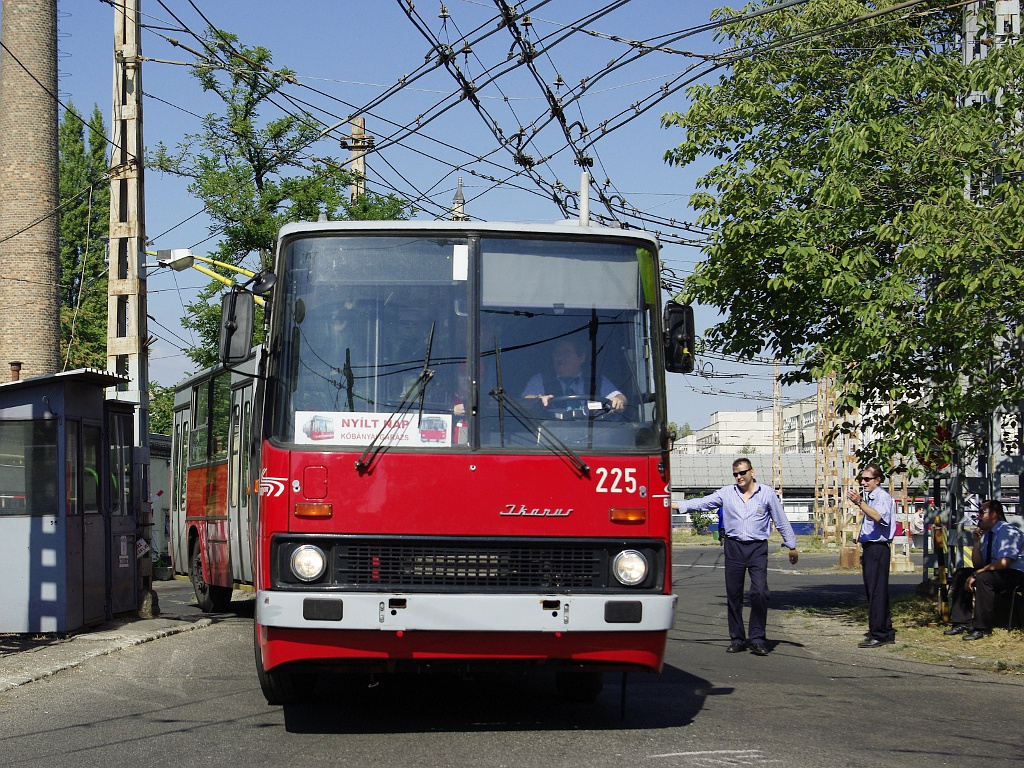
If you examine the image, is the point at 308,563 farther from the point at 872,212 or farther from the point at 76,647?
the point at 872,212

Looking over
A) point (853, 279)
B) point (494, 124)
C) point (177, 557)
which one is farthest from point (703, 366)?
point (177, 557)

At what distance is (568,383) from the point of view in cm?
784

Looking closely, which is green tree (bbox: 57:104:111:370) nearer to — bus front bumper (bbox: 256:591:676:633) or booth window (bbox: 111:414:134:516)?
booth window (bbox: 111:414:134:516)

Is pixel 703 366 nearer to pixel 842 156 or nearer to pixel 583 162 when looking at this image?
pixel 842 156

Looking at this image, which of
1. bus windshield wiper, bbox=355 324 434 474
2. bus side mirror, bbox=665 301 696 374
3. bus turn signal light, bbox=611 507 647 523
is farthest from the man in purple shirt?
bus windshield wiper, bbox=355 324 434 474

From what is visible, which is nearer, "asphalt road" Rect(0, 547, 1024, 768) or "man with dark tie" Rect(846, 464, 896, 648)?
"asphalt road" Rect(0, 547, 1024, 768)

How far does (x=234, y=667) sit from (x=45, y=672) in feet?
4.95

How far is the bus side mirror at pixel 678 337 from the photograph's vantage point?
8.19m

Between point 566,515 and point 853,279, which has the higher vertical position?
point 853,279

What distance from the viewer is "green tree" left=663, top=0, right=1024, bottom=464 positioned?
43.1 ft

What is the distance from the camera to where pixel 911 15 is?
57.2ft

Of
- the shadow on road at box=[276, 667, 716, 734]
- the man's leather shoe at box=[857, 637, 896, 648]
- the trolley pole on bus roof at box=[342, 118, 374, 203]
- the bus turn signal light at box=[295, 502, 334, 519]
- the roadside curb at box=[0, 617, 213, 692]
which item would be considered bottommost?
the man's leather shoe at box=[857, 637, 896, 648]

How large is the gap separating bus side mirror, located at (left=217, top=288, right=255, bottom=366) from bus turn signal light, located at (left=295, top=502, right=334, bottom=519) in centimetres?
99

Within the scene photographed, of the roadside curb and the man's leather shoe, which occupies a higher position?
the roadside curb
